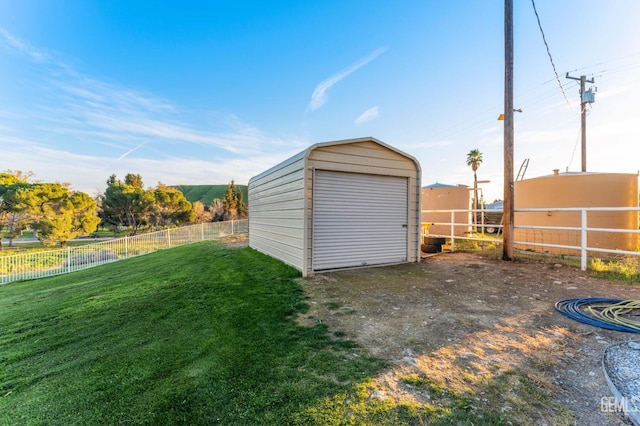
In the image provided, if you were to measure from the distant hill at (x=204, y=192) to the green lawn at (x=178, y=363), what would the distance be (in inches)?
1989

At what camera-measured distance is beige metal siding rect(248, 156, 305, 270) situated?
556 cm

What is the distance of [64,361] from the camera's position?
8.25 feet

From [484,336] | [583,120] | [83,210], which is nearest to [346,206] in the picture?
[484,336]

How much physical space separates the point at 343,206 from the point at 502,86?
5040 mm

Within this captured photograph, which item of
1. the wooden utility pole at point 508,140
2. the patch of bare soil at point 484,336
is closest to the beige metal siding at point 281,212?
the patch of bare soil at point 484,336

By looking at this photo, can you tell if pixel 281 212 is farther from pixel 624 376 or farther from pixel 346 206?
pixel 624 376

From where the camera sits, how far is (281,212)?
6.71 meters

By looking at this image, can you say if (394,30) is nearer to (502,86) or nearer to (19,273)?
(502,86)

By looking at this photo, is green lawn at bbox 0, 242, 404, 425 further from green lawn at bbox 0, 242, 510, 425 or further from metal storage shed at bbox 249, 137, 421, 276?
metal storage shed at bbox 249, 137, 421, 276

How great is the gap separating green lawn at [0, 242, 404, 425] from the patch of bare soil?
1.15 feet

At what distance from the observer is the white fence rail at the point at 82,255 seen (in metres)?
9.65

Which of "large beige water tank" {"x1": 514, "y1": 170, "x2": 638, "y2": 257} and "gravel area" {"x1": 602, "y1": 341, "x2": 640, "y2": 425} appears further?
"large beige water tank" {"x1": 514, "y1": 170, "x2": 638, "y2": 257}

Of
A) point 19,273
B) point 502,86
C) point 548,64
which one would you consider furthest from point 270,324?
point 19,273

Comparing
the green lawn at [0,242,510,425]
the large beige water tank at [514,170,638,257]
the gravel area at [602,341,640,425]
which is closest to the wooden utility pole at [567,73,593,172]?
the large beige water tank at [514,170,638,257]
